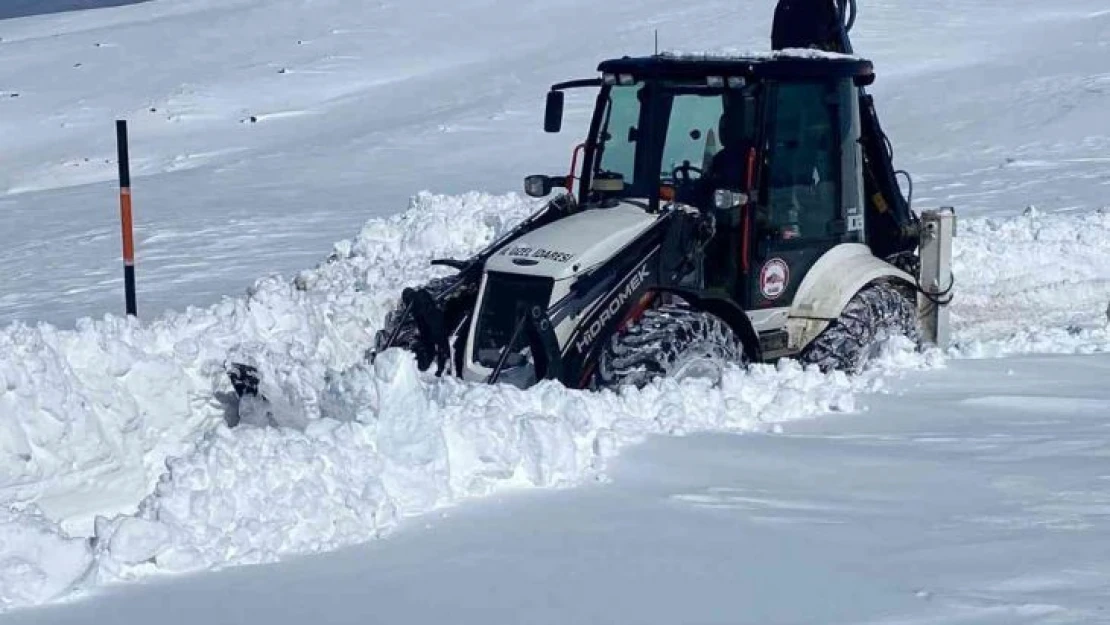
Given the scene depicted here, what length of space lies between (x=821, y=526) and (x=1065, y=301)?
5.50 metres

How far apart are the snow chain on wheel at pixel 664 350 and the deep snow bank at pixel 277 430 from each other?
0.22 m

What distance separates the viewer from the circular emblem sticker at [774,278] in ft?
25.3

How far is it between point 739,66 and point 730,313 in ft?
3.83

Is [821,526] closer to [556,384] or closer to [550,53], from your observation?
[556,384]

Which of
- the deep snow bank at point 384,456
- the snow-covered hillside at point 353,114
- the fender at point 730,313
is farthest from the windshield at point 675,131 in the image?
the snow-covered hillside at point 353,114

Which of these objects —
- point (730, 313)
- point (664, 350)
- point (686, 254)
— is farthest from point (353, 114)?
point (664, 350)

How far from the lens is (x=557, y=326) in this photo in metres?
6.92

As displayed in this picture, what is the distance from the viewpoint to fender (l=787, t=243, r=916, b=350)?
25.9 ft

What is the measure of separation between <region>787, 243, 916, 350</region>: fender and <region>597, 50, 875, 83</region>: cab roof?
0.94 m

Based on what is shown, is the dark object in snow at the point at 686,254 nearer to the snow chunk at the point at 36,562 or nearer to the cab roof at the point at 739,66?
the cab roof at the point at 739,66

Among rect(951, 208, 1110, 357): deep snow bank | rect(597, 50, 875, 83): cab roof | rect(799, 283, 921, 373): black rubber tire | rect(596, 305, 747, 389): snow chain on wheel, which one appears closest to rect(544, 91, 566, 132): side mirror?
rect(597, 50, 875, 83): cab roof

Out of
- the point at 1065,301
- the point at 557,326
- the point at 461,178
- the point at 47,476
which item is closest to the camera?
the point at 47,476

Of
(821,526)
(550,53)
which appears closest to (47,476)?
(821,526)

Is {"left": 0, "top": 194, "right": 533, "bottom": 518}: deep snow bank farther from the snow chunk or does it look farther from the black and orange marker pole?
the snow chunk
